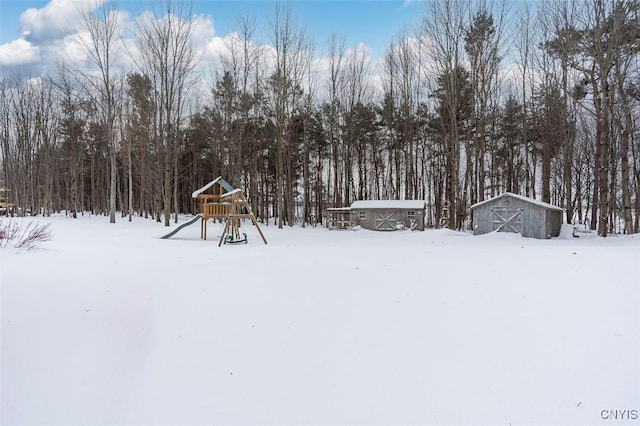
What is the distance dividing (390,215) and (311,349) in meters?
21.0

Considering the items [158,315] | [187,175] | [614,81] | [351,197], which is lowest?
[158,315]

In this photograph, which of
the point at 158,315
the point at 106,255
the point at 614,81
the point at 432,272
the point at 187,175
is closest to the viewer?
the point at 158,315

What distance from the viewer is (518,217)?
58.0 feet

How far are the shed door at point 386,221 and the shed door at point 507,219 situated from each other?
677cm

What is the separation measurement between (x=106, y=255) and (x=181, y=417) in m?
6.90

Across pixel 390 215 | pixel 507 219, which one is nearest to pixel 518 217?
pixel 507 219

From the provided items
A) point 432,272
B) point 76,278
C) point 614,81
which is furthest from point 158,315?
point 614,81

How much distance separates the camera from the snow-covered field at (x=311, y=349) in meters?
2.64

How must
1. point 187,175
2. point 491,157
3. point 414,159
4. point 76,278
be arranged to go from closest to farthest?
point 76,278 < point 491,157 < point 414,159 < point 187,175

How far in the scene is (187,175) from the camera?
3591 cm

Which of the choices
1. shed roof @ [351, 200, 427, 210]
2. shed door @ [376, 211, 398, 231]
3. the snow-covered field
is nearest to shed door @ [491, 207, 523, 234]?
shed roof @ [351, 200, 427, 210]

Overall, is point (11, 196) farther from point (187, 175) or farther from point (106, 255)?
point (106, 255)

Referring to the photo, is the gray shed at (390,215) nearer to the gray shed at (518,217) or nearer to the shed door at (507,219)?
the gray shed at (518,217)

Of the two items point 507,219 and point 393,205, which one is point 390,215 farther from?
point 507,219
